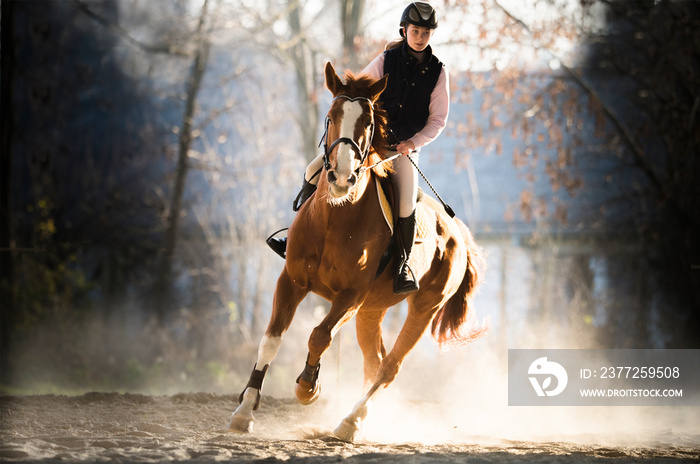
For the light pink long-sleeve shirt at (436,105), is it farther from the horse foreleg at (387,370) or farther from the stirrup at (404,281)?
the horse foreleg at (387,370)

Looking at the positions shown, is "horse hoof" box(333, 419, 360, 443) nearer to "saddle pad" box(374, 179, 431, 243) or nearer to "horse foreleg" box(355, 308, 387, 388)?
"horse foreleg" box(355, 308, 387, 388)

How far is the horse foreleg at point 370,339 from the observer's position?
20.3 ft

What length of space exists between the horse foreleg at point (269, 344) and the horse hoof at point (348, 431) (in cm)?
67

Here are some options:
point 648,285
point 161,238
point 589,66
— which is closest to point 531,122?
point 589,66

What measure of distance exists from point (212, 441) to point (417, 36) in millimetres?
3335

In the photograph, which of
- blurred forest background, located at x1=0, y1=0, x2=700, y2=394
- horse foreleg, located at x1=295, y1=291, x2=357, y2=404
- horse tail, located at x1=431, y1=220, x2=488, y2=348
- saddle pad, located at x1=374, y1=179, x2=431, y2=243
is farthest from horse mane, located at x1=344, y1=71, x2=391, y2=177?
blurred forest background, located at x1=0, y1=0, x2=700, y2=394

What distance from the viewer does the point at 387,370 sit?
571 centimetres

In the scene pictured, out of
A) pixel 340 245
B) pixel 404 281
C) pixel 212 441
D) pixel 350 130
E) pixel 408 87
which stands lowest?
pixel 212 441

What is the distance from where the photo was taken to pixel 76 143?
1407 cm

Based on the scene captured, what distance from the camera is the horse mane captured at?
4.76 meters

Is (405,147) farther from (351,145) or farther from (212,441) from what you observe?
(212,441)

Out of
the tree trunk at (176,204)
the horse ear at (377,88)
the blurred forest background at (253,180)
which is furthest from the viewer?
the tree trunk at (176,204)

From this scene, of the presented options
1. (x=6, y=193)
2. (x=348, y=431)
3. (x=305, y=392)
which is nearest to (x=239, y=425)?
(x=305, y=392)

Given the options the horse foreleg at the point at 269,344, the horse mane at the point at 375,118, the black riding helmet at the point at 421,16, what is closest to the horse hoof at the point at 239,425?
the horse foreleg at the point at 269,344
